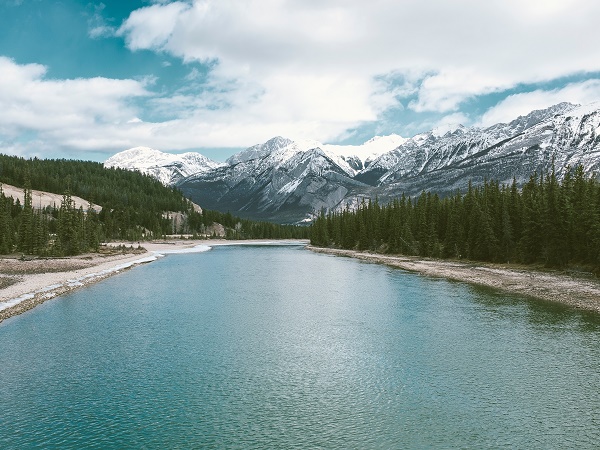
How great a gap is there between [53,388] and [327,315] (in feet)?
94.0

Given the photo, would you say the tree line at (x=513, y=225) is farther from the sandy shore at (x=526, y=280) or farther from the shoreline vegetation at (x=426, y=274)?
the sandy shore at (x=526, y=280)

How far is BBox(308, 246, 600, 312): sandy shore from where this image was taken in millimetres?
56781

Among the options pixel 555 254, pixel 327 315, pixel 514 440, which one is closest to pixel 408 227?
pixel 555 254

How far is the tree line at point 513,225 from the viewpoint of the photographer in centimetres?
7975

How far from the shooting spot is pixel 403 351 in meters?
35.8

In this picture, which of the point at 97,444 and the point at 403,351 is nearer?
the point at 97,444

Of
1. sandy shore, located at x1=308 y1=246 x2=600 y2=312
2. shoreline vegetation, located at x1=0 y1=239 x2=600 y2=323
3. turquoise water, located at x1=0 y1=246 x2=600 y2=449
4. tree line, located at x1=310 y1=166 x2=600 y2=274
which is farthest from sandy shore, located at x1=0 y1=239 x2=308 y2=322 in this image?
tree line, located at x1=310 y1=166 x2=600 y2=274

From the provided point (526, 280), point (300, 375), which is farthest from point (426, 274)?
point (300, 375)

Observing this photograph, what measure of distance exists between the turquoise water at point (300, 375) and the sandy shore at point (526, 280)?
5589 millimetres

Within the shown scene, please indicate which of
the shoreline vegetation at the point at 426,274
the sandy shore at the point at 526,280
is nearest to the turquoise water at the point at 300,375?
the shoreline vegetation at the point at 426,274

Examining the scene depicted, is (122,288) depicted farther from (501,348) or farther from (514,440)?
(514,440)

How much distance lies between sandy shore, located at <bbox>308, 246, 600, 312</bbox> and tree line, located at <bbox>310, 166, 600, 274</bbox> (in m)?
5.88

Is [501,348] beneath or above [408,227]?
beneath

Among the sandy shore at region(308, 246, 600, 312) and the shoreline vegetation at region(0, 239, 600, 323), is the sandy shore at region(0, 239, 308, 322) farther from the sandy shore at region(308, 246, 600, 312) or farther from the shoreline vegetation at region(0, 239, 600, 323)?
the sandy shore at region(308, 246, 600, 312)
